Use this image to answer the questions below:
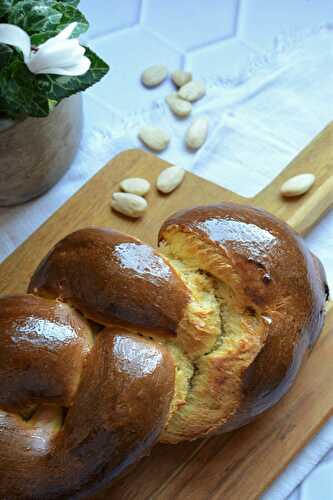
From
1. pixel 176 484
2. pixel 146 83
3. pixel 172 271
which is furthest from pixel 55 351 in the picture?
pixel 146 83

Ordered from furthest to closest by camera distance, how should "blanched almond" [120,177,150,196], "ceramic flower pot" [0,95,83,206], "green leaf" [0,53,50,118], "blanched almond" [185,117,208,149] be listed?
"blanched almond" [185,117,208,149] → "blanched almond" [120,177,150,196] → "ceramic flower pot" [0,95,83,206] → "green leaf" [0,53,50,118]

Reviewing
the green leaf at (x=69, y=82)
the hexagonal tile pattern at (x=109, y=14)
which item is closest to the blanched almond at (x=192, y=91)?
the hexagonal tile pattern at (x=109, y=14)

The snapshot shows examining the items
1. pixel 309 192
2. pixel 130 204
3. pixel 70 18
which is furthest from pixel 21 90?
pixel 309 192

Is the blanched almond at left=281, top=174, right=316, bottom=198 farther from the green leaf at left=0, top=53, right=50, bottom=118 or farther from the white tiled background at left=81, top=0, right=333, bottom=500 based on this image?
the green leaf at left=0, top=53, right=50, bottom=118

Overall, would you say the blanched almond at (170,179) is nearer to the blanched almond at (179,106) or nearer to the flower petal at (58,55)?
the blanched almond at (179,106)

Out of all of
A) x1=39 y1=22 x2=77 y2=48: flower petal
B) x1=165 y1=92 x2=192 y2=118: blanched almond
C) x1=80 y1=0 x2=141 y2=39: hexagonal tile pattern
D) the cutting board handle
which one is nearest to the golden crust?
the cutting board handle
